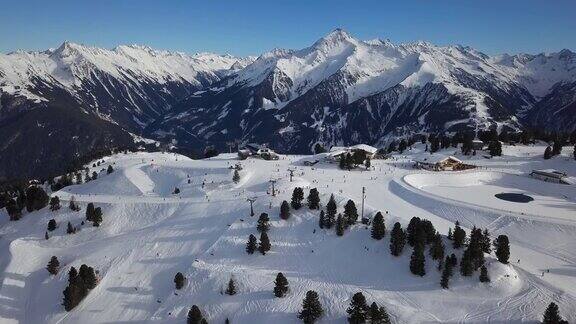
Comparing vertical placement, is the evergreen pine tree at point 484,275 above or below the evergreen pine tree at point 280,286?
above

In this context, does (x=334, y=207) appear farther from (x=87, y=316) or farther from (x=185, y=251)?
(x=87, y=316)

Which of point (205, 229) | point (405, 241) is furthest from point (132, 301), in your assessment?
point (405, 241)

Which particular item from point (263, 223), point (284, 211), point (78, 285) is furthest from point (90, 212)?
point (284, 211)

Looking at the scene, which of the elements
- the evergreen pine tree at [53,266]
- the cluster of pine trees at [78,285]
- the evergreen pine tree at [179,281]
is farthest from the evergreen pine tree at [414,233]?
the evergreen pine tree at [53,266]

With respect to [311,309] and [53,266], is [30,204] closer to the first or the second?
[53,266]

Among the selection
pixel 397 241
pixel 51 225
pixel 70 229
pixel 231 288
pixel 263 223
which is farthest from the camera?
pixel 51 225

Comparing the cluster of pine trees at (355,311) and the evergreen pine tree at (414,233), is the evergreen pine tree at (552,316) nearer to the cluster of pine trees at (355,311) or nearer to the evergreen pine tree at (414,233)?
the cluster of pine trees at (355,311)
